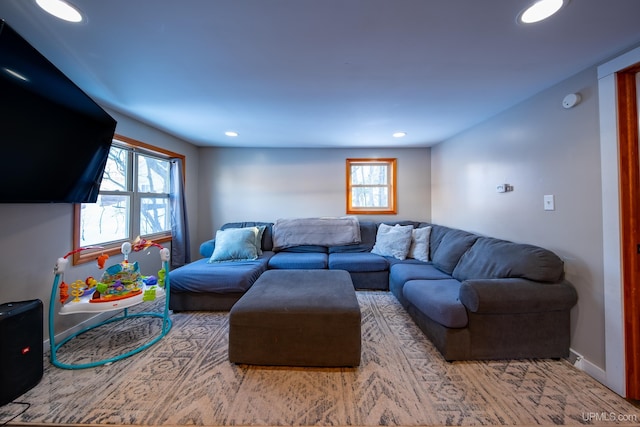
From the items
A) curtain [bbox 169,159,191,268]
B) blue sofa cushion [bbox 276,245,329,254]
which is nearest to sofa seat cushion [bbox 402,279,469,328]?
blue sofa cushion [bbox 276,245,329,254]

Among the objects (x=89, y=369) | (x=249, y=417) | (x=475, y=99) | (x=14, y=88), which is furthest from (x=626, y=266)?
(x=14, y=88)

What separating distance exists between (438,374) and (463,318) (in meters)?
0.44

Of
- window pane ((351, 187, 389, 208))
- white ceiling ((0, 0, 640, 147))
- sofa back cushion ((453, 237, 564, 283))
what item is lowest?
sofa back cushion ((453, 237, 564, 283))

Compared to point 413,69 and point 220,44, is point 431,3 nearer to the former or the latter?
point 413,69

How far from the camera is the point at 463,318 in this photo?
1.76m

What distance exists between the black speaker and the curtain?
1858mm

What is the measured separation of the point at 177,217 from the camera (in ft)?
11.4

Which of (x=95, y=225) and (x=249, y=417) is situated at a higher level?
(x=95, y=225)

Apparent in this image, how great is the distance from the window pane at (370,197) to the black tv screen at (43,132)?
10.9 ft

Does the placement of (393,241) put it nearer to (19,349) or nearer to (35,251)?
(19,349)

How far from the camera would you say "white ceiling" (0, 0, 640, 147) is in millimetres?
1190

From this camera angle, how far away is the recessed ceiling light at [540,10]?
3.73 ft

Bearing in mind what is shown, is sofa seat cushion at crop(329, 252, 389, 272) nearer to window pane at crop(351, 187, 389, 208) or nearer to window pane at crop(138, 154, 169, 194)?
window pane at crop(351, 187, 389, 208)

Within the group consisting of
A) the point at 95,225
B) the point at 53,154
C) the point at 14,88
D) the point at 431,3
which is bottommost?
the point at 95,225
